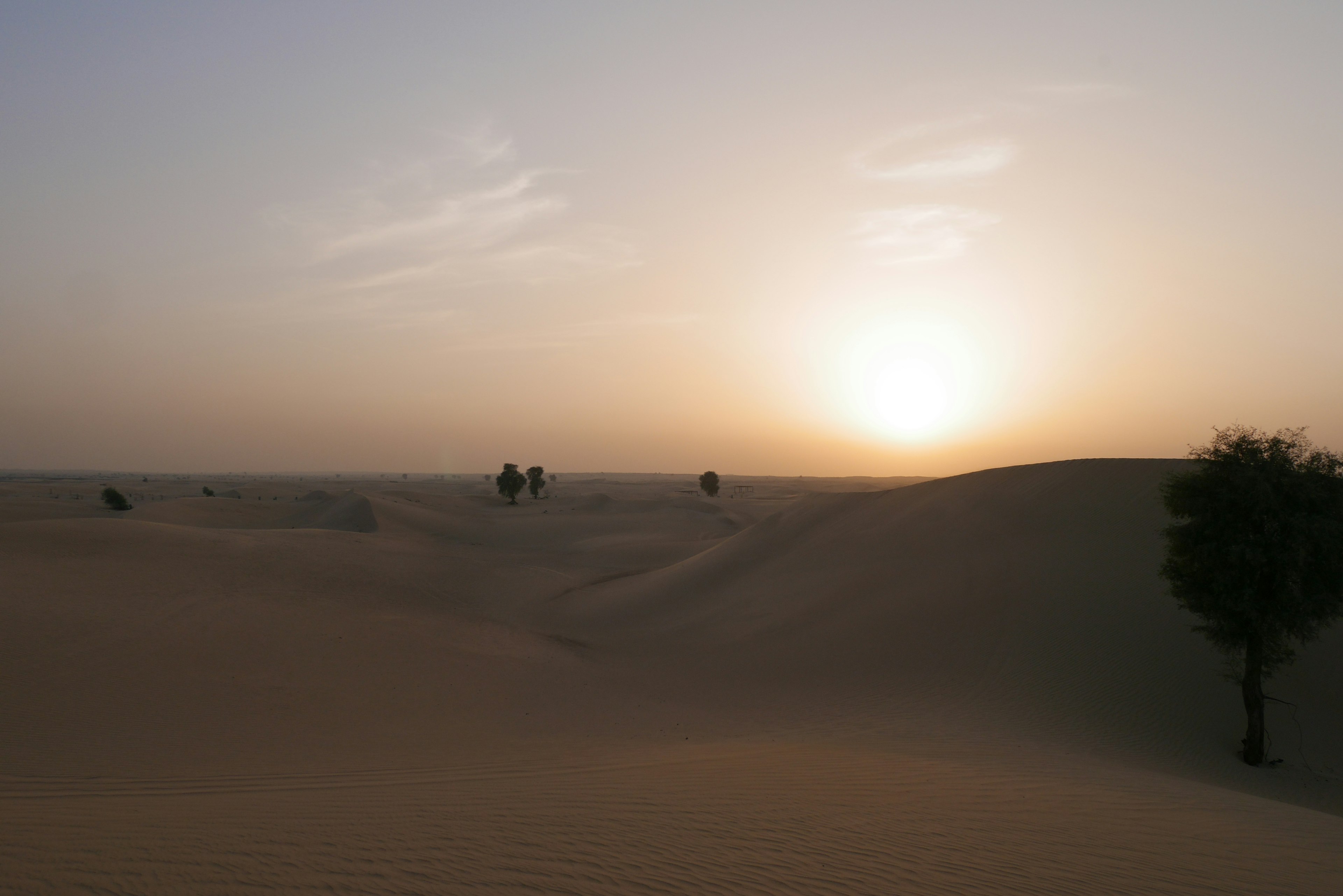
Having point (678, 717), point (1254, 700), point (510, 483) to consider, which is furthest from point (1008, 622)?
point (510, 483)

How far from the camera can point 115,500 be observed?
57.1 m

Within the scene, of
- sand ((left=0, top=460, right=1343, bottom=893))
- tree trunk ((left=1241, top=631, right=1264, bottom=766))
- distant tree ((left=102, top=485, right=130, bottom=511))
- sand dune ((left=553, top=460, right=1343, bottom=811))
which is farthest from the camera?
distant tree ((left=102, top=485, right=130, bottom=511))

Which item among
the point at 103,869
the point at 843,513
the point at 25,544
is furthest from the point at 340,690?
the point at 843,513

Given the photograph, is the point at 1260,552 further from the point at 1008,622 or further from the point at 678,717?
the point at 678,717

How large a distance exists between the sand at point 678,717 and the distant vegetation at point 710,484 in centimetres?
5827

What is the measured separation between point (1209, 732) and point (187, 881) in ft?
56.2

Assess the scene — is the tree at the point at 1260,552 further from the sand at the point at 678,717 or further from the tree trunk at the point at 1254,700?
the sand at the point at 678,717

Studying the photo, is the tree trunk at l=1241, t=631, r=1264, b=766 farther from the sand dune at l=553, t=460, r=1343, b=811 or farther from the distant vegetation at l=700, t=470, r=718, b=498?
the distant vegetation at l=700, t=470, r=718, b=498

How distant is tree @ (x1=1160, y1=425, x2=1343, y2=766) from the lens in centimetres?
1345

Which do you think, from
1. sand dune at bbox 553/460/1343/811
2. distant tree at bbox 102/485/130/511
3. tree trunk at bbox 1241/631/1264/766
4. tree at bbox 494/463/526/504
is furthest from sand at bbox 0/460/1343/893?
tree at bbox 494/463/526/504

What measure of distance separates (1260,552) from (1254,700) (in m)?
2.82

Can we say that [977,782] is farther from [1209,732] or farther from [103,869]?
[103,869]

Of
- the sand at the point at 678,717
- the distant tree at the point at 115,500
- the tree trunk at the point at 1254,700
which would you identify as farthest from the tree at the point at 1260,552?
Answer: the distant tree at the point at 115,500

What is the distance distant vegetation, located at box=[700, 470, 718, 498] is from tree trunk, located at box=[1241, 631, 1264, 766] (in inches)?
3007
